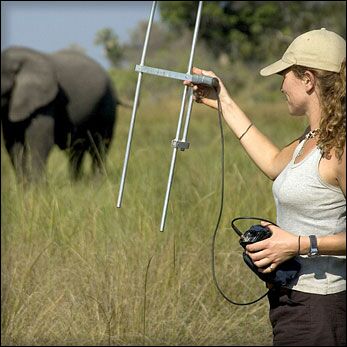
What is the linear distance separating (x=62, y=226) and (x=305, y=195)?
10.2ft

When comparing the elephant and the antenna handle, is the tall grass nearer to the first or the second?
the antenna handle

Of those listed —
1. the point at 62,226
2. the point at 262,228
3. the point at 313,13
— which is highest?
the point at 313,13

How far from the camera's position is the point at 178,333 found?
5586 mm

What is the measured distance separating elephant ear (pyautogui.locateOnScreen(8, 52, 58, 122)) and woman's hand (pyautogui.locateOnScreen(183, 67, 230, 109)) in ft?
33.6

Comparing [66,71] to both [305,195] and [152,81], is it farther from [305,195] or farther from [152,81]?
[152,81]

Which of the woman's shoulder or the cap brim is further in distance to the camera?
the cap brim

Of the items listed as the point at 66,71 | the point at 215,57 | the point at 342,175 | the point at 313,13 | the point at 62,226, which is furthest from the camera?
the point at 215,57

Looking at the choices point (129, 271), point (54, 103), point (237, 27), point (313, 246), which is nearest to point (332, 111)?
point (313, 246)

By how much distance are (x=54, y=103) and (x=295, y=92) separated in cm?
1186

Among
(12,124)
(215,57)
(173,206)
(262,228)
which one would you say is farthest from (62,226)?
(215,57)

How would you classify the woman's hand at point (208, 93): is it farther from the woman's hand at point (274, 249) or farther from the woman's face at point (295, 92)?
the woman's hand at point (274, 249)

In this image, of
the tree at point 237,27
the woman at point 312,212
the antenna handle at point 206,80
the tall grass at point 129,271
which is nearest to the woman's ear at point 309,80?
the woman at point 312,212

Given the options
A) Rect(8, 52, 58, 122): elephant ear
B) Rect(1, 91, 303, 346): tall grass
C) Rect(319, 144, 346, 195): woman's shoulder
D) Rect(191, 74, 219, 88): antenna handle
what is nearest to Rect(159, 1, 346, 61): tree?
Rect(8, 52, 58, 122): elephant ear

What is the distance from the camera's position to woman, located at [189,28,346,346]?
329 centimetres
